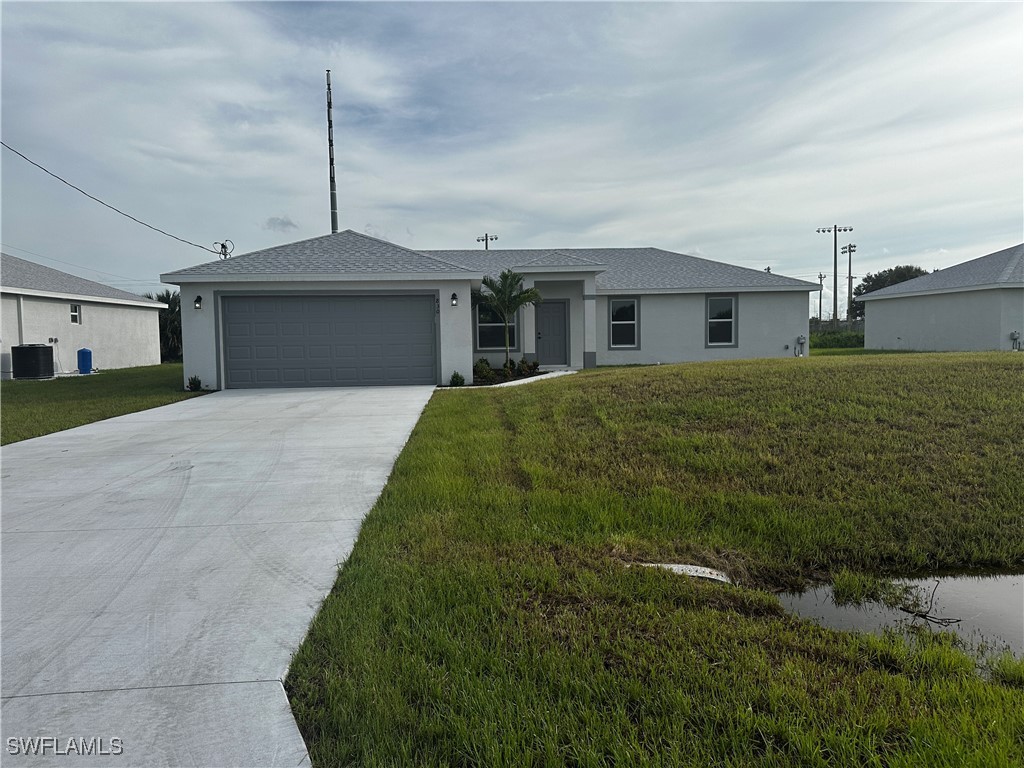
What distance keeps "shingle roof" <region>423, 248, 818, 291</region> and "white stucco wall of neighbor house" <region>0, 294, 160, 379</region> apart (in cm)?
1354

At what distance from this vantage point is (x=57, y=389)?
51.4ft

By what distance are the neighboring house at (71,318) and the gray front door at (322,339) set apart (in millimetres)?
10227

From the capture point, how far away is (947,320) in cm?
2230

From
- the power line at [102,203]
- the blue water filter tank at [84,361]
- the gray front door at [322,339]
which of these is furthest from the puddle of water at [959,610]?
the blue water filter tank at [84,361]

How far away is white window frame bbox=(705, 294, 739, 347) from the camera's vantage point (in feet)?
65.5

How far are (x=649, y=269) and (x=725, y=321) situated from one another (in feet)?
10.6

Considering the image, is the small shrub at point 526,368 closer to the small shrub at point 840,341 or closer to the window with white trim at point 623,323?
the window with white trim at point 623,323

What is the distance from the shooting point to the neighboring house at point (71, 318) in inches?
778

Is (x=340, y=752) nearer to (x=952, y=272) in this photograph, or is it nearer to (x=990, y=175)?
(x=990, y=175)

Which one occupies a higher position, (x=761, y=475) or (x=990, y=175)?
(x=990, y=175)

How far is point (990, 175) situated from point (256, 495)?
53.6ft

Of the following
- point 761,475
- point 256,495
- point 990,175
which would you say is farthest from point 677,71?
point 256,495

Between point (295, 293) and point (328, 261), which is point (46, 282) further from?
point (328, 261)

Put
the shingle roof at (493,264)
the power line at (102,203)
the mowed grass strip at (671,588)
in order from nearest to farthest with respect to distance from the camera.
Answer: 1. the mowed grass strip at (671,588)
2. the shingle roof at (493,264)
3. the power line at (102,203)
